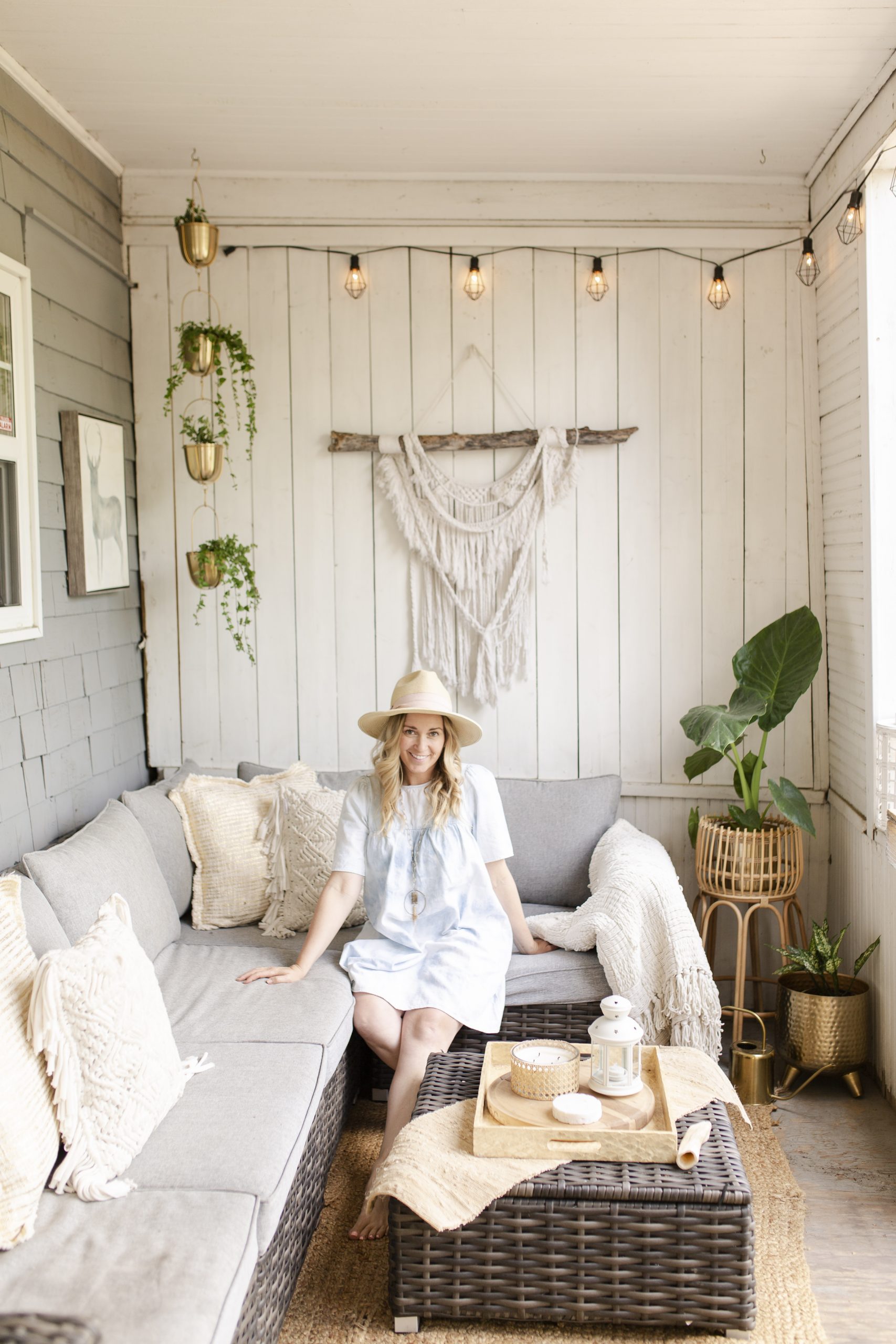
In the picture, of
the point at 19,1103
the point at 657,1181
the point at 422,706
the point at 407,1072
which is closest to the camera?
the point at 19,1103

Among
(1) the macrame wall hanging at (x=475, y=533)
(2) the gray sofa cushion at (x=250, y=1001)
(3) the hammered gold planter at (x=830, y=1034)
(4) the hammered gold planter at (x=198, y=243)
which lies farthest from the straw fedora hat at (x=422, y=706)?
(4) the hammered gold planter at (x=198, y=243)

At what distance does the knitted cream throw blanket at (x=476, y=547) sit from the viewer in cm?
373

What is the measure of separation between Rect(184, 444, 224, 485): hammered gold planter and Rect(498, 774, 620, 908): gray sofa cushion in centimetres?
141

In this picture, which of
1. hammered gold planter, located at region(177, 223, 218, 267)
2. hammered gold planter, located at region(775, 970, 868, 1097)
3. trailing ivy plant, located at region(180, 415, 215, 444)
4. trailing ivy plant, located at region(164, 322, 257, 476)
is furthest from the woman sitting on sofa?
hammered gold planter, located at region(177, 223, 218, 267)

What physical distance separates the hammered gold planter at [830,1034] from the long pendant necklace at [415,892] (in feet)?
3.83

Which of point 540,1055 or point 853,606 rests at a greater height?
point 853,606

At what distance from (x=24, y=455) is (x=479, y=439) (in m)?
1.52

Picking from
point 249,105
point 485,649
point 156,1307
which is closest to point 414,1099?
point 156,1307

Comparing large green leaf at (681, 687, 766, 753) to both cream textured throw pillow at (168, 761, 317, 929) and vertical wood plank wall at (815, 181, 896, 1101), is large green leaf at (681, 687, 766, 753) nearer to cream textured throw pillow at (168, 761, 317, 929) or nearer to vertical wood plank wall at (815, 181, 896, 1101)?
vertical wood plank wall at (815, 181, 896, 1101)

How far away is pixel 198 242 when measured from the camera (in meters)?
3.31

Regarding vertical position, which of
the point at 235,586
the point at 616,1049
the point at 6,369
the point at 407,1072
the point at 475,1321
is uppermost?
the point at 6,369

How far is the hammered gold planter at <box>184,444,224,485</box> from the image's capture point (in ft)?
11.4

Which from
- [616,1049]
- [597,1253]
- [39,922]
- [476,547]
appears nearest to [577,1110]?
[616,1049]

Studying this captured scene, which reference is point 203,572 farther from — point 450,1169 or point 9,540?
point 450,1169
